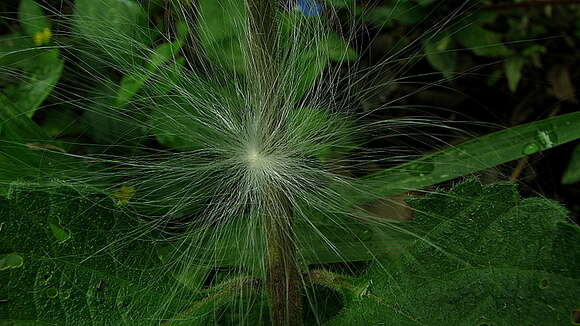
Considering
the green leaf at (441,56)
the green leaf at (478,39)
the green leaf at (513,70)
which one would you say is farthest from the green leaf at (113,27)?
the green leaf at (513,70)

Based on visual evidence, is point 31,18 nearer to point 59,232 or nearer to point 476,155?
point 59,232

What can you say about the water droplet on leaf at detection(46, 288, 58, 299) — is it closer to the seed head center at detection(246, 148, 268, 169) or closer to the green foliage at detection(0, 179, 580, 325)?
the green foliage at detection(0, 179, 580, 325)

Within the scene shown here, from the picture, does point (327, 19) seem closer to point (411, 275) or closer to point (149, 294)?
point (411, 275)

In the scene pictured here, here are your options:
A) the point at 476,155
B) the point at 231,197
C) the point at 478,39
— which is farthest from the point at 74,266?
the point at 478,39

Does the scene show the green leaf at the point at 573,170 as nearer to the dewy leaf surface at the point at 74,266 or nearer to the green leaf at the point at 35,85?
the dewy leaf surface at the point at 74,266

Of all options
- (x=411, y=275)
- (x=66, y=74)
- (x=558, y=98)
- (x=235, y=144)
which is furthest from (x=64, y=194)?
(x=558, y=98)

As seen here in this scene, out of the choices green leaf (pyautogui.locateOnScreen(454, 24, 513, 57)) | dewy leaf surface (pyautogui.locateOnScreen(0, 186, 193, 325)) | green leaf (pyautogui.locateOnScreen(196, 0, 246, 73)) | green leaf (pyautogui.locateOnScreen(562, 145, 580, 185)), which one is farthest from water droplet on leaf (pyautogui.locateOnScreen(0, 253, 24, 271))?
green leaf (pyautogui.locateOnScreen(562, 145, 580, 185))
